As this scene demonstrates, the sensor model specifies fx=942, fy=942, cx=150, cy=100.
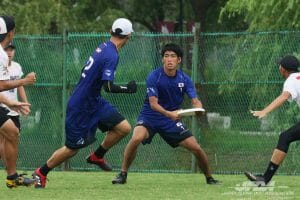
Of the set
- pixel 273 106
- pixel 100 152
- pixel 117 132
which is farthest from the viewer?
pixel 100 152

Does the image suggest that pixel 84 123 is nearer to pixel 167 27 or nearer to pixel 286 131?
pixel 286 131

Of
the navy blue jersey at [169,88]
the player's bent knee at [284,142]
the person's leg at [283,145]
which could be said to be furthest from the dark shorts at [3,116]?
the player's bent knee at [284,142]

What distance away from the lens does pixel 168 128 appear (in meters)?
13.1

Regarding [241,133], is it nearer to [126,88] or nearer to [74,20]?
[126,88]

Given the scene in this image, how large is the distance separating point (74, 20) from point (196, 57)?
11.1 m

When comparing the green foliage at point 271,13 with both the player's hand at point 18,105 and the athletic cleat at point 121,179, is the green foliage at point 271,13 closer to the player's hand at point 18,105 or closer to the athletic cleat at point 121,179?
the athletic cleat at point 121,179

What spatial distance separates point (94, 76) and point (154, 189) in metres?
1.67

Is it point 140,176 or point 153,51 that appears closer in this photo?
point 140,176

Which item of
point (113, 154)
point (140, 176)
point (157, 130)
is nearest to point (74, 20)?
point (113, 154)

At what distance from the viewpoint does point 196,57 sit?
54.3ft

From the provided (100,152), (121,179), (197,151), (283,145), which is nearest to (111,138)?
(100,152)

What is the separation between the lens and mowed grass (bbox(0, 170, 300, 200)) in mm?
11148

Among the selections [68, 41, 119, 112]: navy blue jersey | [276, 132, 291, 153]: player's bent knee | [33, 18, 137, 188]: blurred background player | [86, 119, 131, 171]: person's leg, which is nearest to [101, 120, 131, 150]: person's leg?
[86, 119, 131, 171]: person's leg

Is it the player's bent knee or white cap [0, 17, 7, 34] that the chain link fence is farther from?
white cap [0, 17, 7, 34]
